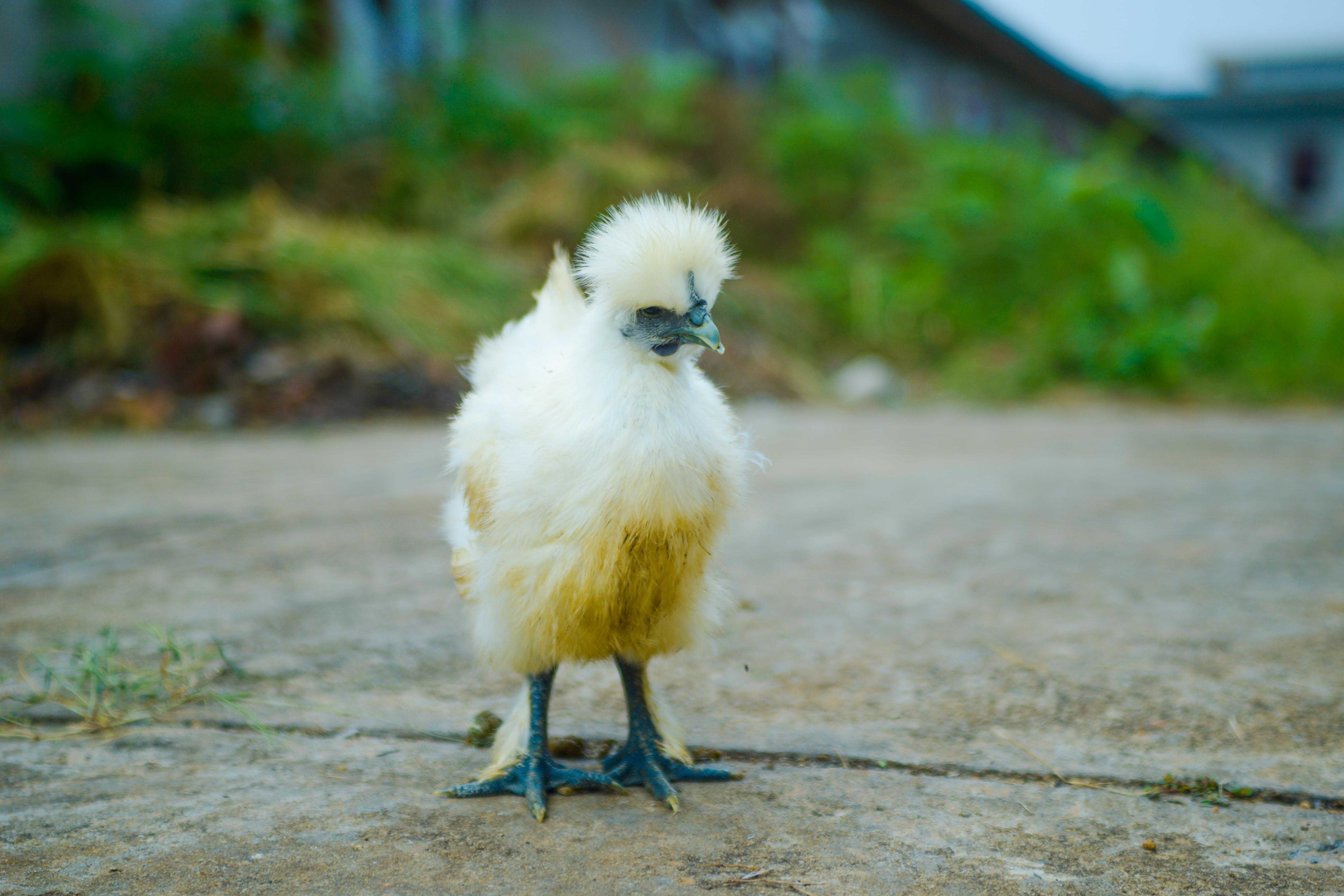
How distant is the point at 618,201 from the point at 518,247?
3.21ft

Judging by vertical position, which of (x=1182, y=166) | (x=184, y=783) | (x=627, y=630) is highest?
(x=1182, y=166)

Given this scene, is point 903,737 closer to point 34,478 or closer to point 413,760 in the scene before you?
point 413,760

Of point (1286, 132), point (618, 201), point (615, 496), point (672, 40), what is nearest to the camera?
point (615, 496)

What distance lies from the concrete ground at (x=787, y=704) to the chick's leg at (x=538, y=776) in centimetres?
3

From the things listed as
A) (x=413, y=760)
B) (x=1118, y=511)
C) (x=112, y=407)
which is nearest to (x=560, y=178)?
(x=112, y=407)

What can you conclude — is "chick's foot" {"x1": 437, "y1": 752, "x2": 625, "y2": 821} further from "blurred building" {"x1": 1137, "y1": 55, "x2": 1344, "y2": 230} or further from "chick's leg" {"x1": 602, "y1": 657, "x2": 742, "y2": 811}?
"blurred building" {"x1": 1137, "y1": 55, "x2": 1344, "y2": 230}

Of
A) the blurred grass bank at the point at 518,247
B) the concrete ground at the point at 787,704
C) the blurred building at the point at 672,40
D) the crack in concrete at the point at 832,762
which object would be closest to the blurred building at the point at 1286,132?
the blurred building at the point at 672,40

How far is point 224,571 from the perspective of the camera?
3189mm

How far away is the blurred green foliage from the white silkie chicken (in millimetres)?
5372

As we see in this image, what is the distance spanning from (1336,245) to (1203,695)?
1363 cm

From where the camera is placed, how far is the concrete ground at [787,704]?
1.59m

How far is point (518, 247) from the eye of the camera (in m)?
8.94

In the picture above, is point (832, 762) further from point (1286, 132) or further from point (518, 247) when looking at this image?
point (1286, 132)

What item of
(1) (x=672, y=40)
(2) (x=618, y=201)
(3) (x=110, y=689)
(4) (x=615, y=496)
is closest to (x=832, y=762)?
(4) (x=615, y=496)
